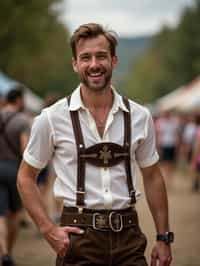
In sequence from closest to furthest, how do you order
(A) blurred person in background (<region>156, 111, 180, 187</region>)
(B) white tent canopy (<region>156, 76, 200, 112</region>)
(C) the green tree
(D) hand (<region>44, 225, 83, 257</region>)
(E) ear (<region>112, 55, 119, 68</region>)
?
(D) hand (<region>44, 225, 83, 257</region>), (E) ear (<region>112, 55, 119, 68</region>), (A) blurred person in background (<region>156, 111, 180, 187</region>), (B) white tent canopy (<region>156, 76, 200, 112</region>), (C) the green tree

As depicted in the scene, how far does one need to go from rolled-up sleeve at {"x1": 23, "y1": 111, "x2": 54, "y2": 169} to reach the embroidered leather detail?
20 centimetres

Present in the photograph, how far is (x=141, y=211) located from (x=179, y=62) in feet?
183

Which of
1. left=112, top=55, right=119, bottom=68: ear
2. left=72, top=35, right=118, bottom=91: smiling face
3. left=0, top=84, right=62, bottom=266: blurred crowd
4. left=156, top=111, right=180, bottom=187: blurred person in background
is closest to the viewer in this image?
left=72, top=35, right=118, bottom=91: smiling face

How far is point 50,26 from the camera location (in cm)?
3888

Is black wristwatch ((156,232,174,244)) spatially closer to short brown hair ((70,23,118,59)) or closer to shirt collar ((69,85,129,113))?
shirt collar ((69,85,129,113))

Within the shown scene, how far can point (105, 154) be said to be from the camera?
4035mm

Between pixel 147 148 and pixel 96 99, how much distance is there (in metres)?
0.39

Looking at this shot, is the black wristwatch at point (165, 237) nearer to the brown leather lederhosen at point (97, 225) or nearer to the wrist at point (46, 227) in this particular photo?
the brown leather lederhosen at point (97, 225)

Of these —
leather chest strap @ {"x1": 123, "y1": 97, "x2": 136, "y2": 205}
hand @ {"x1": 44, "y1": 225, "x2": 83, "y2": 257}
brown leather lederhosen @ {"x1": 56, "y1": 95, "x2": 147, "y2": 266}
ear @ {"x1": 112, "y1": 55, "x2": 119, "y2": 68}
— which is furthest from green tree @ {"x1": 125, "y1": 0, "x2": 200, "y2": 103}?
hand @ {"x1": 44, "y1": 225, "x2": 83, "y2": 257}

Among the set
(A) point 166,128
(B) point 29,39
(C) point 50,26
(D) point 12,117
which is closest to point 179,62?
(C) point 50,26

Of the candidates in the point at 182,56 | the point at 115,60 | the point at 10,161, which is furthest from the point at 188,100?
the point at 182,56

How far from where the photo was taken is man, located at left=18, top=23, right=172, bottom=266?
158 inches

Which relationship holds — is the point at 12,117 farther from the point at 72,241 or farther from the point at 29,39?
the point at 29,39

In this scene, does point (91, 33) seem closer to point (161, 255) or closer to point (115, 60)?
point (115, 60)
